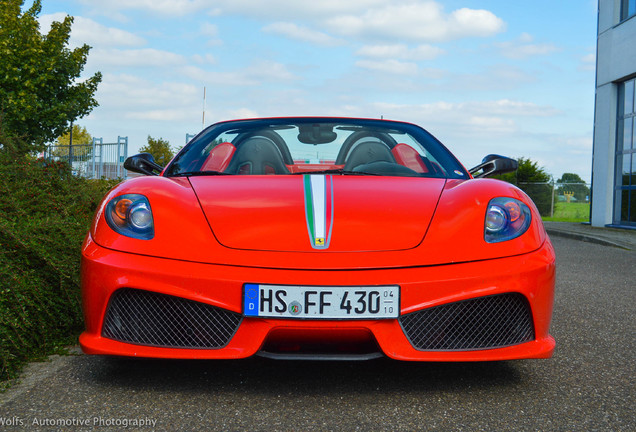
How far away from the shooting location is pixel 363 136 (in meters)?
4.08

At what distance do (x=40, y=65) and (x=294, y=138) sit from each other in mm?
22721

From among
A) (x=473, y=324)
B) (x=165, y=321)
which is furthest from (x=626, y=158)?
(x=165, y=321)

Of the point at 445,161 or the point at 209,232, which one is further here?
the point at 445,161

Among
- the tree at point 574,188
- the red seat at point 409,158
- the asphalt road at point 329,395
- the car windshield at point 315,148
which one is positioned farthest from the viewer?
the tree at point 574,188

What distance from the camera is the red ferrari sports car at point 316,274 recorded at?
2225 millimetres

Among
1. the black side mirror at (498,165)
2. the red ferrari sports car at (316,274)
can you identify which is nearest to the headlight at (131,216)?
the red ferrari sports car at (316,274)

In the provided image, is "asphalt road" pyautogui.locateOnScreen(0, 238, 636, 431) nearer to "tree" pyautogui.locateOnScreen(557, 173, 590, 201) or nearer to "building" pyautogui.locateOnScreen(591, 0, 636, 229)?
"building" pyautogui.locateOnScreen(591, 0, 636, 229)

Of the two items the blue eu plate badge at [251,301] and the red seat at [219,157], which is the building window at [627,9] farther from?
the blue eu plate badge at [251,301]

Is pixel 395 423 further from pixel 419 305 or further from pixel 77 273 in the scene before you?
pixel 77 273

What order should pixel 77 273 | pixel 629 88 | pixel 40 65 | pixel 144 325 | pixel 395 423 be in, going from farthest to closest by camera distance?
pixel 40 65
pixel 629 88
pixel 77 273
pixel 144 325
pixel 395 423

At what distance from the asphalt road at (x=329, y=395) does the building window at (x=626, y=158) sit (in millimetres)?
14015

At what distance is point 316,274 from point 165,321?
583mm

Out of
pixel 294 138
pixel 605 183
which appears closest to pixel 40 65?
pixel 605 183

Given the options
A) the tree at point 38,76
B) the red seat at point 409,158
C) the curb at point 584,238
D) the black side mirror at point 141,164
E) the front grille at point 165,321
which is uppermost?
the tree at point 38,76
